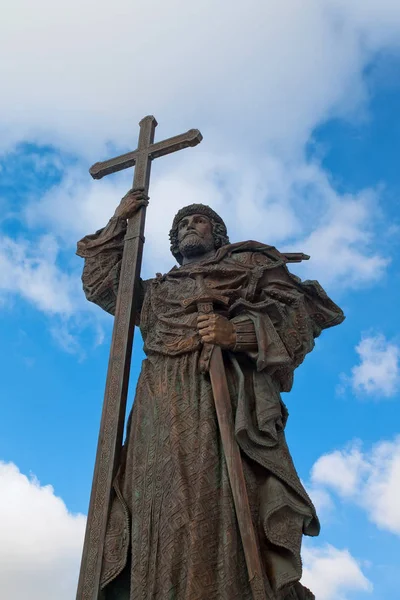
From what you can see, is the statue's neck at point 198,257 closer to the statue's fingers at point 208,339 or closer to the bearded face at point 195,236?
the bearded face at point 195,236

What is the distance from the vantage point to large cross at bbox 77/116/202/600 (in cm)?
A: 582

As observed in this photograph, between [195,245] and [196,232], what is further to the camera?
[196,232]

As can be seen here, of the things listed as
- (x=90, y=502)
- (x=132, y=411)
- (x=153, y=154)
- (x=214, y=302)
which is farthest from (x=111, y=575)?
(x=153, y=154)

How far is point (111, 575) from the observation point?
569 cm

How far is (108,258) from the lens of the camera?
7.61 meters

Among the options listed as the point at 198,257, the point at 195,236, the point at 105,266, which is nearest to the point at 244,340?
the point at 198,257

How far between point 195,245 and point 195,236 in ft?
0.36

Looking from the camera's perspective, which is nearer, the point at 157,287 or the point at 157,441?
the point at 157,441

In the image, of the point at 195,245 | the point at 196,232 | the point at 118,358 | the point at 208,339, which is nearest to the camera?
the point at 208,339

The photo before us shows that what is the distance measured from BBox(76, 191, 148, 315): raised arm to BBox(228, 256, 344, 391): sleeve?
1312 mm

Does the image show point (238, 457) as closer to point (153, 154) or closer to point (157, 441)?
point (157, 441)

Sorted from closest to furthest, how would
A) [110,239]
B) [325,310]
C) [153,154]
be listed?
1. [325,310]
2. [110,239]
3. [153,154]

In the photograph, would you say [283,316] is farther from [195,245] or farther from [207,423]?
[195,245]

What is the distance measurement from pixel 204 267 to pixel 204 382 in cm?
130
